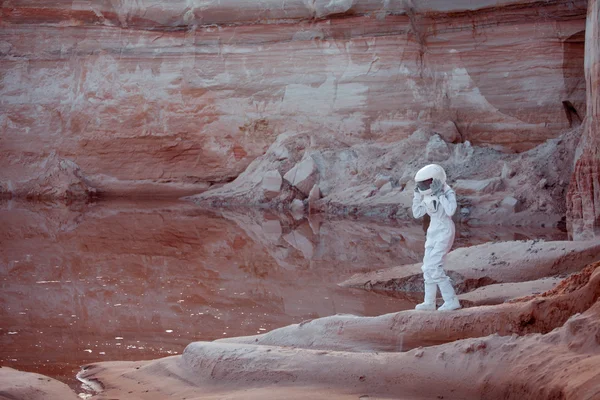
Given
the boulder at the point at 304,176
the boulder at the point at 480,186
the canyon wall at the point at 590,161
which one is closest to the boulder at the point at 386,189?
the boulder at the point at 480,186

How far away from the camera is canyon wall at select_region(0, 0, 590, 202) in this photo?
679 inches

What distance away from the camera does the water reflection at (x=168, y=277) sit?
20.2ft

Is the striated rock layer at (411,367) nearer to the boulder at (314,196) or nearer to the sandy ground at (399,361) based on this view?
the sandy ground at (399,361)

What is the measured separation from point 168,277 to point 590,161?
6449mm

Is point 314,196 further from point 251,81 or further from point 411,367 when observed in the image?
point 411,367

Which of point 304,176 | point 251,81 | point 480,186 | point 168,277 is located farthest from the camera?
point 251,81

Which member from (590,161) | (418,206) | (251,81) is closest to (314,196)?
(251,81)

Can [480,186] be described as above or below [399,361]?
above

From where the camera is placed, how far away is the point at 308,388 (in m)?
4.27

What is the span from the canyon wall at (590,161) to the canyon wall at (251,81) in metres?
4.98

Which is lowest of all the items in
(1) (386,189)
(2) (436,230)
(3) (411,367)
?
(3) (411,367)

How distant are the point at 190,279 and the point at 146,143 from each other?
42.7ft

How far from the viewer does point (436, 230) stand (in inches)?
233

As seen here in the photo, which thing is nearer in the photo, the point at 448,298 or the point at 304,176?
the point at 448,298
